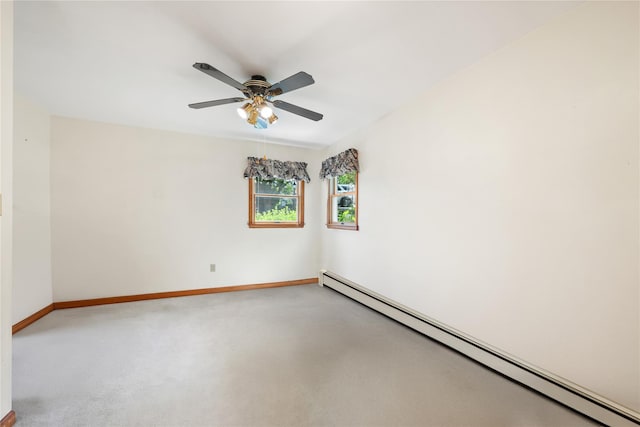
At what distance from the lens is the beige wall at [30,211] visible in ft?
9.59

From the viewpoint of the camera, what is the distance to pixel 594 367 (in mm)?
1598

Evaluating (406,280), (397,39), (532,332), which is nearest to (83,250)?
(406,280)

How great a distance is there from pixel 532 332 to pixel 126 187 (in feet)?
16.0

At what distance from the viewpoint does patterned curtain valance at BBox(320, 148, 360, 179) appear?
388 centimetres

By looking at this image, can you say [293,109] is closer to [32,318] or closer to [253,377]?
[253,377]

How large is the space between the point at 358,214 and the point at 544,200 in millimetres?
2345

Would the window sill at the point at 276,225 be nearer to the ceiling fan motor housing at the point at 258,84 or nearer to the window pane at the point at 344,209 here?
the window pane at the point at 344,209

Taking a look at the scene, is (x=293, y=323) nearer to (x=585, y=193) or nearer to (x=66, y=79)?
(x=585, y=193)

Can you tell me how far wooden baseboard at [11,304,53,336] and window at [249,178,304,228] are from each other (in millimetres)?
2745

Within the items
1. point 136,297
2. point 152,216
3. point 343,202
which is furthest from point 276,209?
point 136,297

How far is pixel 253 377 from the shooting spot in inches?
80.6

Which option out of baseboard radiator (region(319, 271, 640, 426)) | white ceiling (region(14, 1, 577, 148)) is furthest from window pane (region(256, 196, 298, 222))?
baseboard radiator (region(319, 271, 640, 426))

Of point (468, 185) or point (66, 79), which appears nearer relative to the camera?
point (468, 185)

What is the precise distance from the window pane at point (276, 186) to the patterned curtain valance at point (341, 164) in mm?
590
